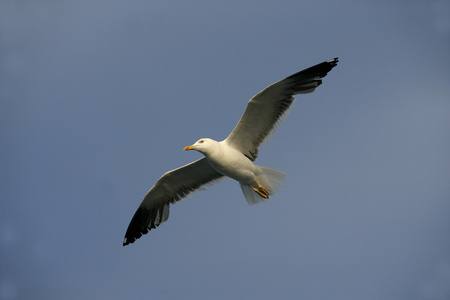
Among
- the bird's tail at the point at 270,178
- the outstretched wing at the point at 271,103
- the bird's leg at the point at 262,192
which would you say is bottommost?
the bird's leg at the point at 262,192

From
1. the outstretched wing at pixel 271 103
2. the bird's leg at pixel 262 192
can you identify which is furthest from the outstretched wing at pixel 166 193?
the bird's leg at pixel 262 192

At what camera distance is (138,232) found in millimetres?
10961

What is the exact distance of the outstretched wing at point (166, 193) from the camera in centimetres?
1012

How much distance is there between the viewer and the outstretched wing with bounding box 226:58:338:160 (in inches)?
353

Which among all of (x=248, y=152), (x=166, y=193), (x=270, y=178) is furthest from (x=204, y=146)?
(x=166, y=193)

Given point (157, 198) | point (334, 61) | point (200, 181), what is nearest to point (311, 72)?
point (334, 61)

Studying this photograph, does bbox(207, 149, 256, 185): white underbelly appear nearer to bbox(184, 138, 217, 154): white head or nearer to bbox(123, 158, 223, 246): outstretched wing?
bbox(184, 138, 217, 154): white head

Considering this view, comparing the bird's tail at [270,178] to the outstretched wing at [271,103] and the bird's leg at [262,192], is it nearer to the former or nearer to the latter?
the bird's leg at [262,192]

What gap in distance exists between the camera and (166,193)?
10578 millimetres

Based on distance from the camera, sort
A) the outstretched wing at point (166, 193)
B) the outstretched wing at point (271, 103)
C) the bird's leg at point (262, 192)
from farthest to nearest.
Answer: the outstretched wing at point (166, 193)
the bird's leg at point (262, 192)
the outstretched wing at point (271, 103)

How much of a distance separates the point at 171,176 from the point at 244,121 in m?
1.90

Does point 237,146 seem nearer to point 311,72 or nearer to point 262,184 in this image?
point 262,184

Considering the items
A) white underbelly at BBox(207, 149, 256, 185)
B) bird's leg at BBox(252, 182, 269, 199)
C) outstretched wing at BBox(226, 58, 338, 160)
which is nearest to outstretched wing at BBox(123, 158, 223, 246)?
white underbelly at BBox(207, 149, 256, 185)

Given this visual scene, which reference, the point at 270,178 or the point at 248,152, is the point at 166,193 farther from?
the point at 270,178
